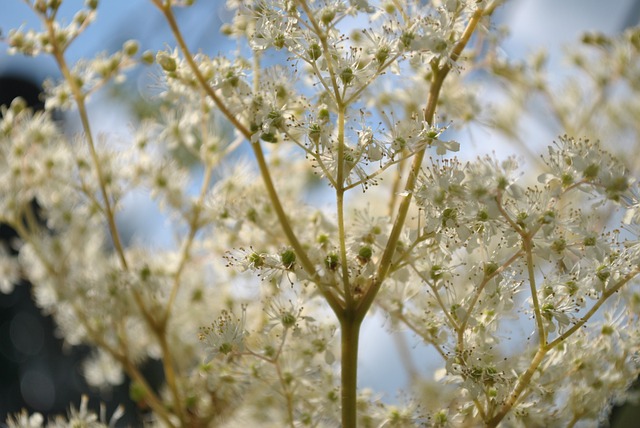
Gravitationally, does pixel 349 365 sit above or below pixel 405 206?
below

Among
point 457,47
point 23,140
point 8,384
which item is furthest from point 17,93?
point 457,47

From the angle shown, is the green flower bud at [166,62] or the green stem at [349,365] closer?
the green stem at [349,365]

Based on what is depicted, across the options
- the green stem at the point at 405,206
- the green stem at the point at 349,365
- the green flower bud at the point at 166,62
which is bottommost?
the green stem at the point at 349,365

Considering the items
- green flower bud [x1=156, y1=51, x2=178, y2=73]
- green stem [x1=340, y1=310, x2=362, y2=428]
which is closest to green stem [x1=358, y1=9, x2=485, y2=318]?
green stem [x1=340, y1=310, x2=362, y2=428]

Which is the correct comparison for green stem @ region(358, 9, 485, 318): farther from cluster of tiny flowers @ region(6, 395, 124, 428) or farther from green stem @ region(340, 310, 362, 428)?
cluster of tiny flowers @ region(6, 395, 124, 428)

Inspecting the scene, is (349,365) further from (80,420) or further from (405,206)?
(80,420)

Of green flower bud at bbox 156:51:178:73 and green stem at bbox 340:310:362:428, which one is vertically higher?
green flower bud at bbox 156:51:178:73

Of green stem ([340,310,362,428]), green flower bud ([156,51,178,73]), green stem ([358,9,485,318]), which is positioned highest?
green flower bud ([156,51,178,73])

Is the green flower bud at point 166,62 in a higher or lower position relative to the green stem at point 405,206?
higher

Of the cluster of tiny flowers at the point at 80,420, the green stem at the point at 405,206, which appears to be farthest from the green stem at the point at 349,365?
the cluster of tiny flowers at the point at 80,420

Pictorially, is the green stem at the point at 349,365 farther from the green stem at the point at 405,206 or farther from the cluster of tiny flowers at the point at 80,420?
the cluster of tiny flowers at the point at 80,420

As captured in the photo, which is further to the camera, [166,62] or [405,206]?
[166,62]

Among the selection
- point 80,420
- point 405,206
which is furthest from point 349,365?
point 80,420
